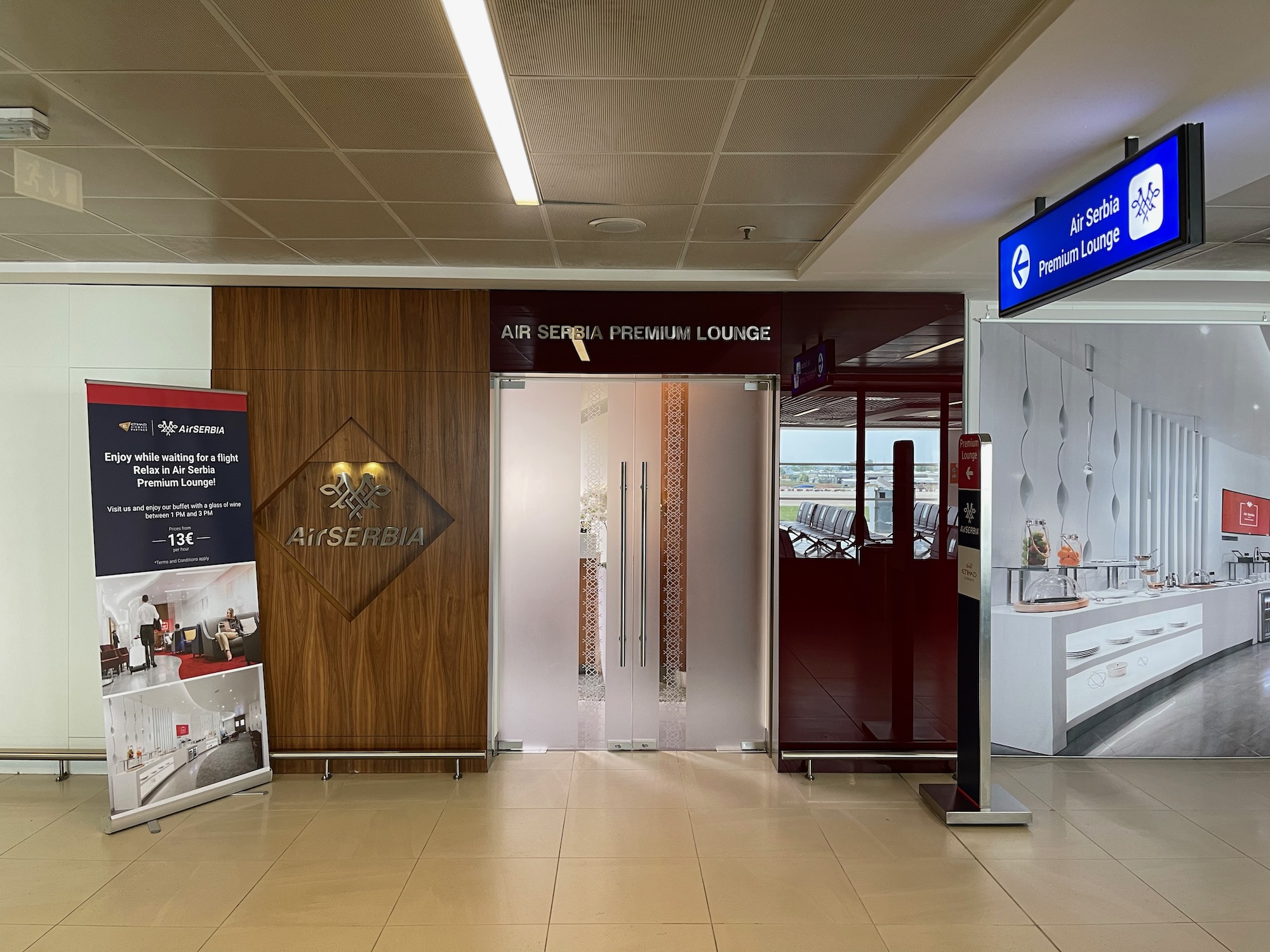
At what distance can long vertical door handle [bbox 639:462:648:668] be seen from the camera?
5.73m

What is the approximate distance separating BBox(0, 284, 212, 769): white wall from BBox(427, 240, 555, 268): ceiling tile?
2.00 metres

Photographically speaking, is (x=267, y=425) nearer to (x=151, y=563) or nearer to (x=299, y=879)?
(x=151, y=563)

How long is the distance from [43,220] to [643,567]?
12.7 ft

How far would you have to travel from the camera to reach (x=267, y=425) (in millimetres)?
5395

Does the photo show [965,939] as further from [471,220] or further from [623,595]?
[471,220]

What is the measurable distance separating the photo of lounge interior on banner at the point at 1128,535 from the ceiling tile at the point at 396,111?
399cm

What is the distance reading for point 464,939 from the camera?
344 centimetres

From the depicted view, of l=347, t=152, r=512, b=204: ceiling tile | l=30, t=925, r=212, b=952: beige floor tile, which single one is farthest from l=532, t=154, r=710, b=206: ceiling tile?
l=30, t=925, r=212, b=952: beige floor tile

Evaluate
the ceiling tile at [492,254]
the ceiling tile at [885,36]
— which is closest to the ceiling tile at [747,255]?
the ceiling tile at [492,254]

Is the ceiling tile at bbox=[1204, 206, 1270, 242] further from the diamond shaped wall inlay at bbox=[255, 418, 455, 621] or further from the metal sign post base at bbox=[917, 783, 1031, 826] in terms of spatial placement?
the diamond shaped wall inlay at bbox=[255, 418, 455, 621]

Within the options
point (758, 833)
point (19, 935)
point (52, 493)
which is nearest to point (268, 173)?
point (52, 493)

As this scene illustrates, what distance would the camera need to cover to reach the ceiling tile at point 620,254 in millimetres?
4668

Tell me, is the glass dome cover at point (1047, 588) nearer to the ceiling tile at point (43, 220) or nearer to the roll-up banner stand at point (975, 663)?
the roll-up banner stand at point (975, 663)

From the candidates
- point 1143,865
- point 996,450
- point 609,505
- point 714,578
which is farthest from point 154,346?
point 1143,865
